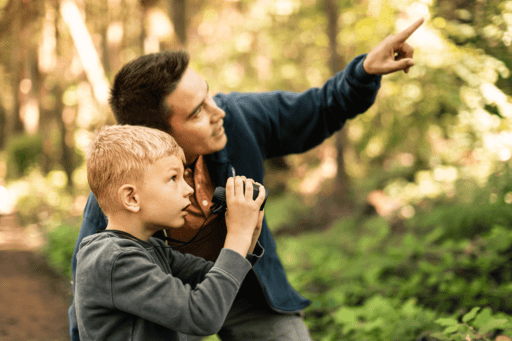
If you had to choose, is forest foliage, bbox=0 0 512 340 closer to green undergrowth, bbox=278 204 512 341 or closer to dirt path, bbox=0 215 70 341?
green undergrowth, bbox=278 204 512 341

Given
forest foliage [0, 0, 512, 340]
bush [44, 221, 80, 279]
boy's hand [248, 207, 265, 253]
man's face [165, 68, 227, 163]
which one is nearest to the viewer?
boy's hand [248, 207, 265, 253]

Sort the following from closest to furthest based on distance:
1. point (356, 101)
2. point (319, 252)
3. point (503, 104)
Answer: point (356, 101), point (503, 104), point (319, 252)

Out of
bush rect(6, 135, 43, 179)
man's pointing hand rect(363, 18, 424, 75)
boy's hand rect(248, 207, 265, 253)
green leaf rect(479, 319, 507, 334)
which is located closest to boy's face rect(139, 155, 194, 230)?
boy's hand rect(248, 207, 265, 253)

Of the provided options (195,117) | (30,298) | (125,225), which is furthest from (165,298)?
(30,298)

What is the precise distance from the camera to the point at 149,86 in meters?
2.30

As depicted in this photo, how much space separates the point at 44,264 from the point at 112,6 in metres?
8.45

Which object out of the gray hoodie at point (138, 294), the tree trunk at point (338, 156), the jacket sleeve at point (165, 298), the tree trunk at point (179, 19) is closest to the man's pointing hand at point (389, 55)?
the gray hoodie at point (138, 294)

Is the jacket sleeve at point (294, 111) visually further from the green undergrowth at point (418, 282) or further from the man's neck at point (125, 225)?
the green undergrowth at point (418, 282)

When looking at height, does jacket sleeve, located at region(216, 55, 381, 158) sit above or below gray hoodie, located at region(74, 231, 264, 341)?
above

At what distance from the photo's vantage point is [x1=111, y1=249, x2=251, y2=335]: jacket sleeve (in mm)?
1468

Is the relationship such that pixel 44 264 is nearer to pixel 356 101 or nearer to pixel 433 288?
pixel 433 288

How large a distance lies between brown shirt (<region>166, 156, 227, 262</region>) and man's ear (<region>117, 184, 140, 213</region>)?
0.64 meters

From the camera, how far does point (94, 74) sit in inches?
429


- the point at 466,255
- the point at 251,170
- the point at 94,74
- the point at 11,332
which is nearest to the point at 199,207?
the point at 251,170
